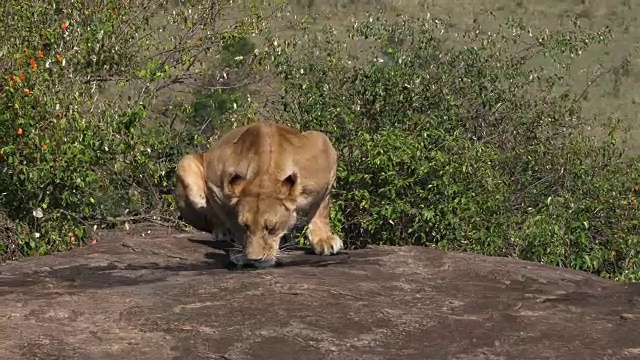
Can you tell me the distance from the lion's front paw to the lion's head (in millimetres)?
566

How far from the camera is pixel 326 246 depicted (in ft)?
24.1

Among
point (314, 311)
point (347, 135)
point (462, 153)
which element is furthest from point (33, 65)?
point (314, 311)

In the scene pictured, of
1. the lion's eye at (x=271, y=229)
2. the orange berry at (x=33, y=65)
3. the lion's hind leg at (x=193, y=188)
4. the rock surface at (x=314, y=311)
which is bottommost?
the rock surface at (x=314, y=311)

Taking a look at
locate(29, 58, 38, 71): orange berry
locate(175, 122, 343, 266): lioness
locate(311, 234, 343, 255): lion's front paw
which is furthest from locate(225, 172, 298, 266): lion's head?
locate(29, 58, 38, 71): orange berry

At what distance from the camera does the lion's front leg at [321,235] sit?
7352 millimetres

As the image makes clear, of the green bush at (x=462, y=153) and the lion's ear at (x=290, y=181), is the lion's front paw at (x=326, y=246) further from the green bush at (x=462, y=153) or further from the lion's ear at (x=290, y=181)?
the green bush at (x=462, y=153)

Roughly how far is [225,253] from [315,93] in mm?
4514

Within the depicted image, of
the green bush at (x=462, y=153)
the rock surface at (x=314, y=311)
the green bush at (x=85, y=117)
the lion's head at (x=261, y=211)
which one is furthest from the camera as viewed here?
the green bush at (x=462, y=153)

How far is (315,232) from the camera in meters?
7.42

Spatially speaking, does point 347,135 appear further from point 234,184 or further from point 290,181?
point 234,184

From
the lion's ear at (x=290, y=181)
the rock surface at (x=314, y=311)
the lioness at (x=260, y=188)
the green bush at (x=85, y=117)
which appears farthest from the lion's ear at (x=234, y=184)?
the green bush at (x=85, y=117)

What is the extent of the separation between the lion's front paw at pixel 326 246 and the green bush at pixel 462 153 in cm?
237

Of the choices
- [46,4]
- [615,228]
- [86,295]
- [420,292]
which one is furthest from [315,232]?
[46,4]

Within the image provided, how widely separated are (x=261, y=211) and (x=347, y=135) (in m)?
4.58
